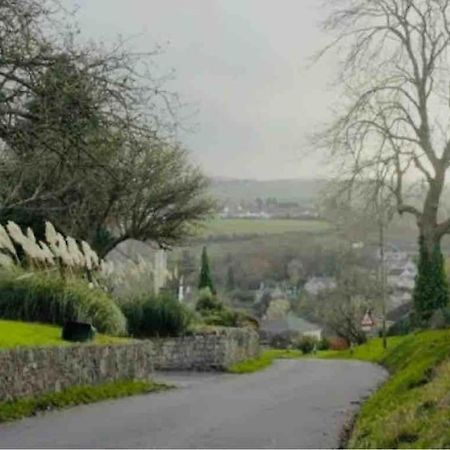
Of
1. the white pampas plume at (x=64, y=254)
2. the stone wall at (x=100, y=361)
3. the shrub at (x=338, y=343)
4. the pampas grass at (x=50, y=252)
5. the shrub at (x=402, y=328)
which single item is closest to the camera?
the stone wall at (x=100, y=361)

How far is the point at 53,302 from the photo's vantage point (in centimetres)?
2259

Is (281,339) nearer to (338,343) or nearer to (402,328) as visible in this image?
(338,343)

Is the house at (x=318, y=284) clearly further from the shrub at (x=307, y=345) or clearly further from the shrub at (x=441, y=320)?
the shrub at (x=441, y=320)

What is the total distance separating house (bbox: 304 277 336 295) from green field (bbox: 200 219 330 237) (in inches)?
176

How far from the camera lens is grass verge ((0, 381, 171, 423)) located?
14904 mm

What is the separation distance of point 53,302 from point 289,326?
250ft

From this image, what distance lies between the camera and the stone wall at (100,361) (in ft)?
51.7

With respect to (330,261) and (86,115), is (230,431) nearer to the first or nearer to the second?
(86,115)

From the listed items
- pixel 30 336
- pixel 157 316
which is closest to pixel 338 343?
pixel 157 316

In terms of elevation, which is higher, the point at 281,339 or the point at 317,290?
the point at 317,290

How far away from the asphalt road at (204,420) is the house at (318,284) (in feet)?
205

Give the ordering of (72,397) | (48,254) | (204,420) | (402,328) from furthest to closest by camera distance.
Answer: (402,328), (48,254), (72,397), (204,420)

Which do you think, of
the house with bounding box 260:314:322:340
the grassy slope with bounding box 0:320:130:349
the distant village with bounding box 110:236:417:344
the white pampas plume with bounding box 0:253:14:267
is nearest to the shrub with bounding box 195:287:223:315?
the white pampas plume with bounding box 0:253:14:267

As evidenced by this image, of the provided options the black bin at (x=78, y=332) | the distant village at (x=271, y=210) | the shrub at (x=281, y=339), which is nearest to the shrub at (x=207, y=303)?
the black bin at (x=78, y=332)
